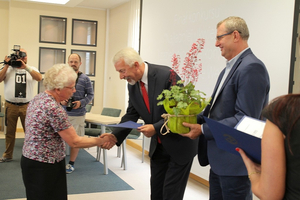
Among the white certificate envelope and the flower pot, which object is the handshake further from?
the white certificate envelope

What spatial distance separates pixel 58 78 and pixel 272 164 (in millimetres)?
1679

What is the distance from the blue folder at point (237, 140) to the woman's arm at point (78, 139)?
119 cm

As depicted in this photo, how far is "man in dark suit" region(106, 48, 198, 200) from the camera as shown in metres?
2.38

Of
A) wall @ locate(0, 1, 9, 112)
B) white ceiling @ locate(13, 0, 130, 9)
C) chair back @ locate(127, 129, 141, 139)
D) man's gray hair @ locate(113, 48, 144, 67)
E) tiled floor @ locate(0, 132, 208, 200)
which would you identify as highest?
white ceiling @ locate(13, 0, 130, 9)

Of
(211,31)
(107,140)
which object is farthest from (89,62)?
(107,140)

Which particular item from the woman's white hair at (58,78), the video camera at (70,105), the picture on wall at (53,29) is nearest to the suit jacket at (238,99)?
the woman's white hair at (58,78)

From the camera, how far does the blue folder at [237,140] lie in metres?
1.21

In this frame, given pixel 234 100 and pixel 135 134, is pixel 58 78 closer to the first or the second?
pixel 234 100

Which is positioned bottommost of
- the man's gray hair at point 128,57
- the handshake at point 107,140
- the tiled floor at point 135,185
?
the tiled floor at point 135,185

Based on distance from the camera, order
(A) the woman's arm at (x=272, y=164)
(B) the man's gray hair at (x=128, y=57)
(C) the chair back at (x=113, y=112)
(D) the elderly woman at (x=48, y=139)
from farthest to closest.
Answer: (C) the chair back at (x=113, y=112), (B) the man's gray hair at (x=128, y=57), (D) the elderly woman at (x=48, y=139), (A) the woman's arm at (x=272, y=164)

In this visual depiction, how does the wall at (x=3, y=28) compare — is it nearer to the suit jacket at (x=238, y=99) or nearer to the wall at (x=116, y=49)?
the wall at (x=116, y=49)

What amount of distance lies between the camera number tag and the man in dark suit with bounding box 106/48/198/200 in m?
3.28

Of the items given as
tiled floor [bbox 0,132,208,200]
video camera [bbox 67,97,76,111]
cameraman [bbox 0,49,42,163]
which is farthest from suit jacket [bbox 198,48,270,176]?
cameraman [bbox 0,49,42,163]

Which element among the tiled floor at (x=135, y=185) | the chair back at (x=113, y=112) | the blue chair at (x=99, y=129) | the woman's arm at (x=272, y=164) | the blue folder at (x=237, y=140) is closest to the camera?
the woman's arm at (x=272, y=164)
